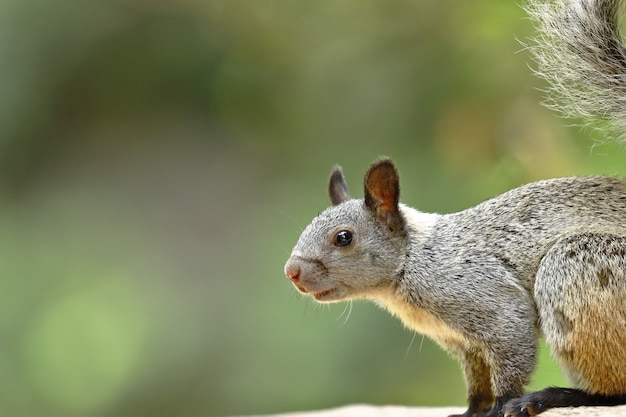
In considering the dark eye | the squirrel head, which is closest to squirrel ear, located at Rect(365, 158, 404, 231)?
the squirrel head

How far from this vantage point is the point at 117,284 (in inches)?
264

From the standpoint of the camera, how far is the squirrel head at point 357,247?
10.1 ft

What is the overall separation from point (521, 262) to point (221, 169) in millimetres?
4950

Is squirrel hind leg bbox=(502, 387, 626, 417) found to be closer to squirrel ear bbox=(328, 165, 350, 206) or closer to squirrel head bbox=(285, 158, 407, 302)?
squirrel head bbox=(285, 158, 407, 302)

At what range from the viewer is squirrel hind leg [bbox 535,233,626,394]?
9.02 feet

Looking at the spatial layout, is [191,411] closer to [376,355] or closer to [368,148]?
[376,355]

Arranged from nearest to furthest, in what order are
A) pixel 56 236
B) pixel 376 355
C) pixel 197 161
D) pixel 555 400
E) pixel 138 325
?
pixel 555 400 → pixel 376 355 → pixel 138 325 → pixel 56 236 → pixel 197 161

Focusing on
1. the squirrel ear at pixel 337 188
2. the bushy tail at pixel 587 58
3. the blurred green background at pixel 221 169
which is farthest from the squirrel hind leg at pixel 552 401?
the blurred green background at pixel 221 169

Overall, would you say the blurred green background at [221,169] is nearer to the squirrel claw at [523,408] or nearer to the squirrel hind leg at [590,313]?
the squirrel hind leg at [590,313]

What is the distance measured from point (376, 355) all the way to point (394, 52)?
2.00 metres

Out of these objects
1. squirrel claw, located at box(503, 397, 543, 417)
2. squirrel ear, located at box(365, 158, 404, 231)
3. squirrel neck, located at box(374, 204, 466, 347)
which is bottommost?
squirrel claw, located at box(503, 397, 543, 417)

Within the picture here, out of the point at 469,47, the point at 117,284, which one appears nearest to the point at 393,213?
the point at 469,47

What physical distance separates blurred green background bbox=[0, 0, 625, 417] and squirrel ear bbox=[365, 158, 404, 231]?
6.61 feet

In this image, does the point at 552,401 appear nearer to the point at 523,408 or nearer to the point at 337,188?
the point at 523,408
